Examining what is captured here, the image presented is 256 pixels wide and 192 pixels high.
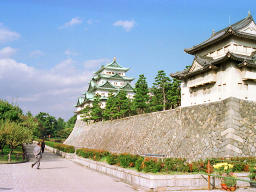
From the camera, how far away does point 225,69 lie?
19266 millimetres

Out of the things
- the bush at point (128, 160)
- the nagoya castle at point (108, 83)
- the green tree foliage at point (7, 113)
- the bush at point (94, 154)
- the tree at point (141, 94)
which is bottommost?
the bush at point (94, 154)

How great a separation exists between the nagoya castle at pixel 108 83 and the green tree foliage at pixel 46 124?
795 inches

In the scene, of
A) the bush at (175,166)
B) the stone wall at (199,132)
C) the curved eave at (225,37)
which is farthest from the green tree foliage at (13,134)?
the curved eave at (225,37)

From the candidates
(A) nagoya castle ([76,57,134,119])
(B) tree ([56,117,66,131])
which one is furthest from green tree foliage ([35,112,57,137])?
(A) nagoya castle ([76,57,134,119])

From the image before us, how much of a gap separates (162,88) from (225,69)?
13.5m

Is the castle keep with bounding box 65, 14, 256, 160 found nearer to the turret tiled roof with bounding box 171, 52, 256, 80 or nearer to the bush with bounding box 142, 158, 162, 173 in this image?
the turret tiled roof with bounding box 171, 52, 256, 80

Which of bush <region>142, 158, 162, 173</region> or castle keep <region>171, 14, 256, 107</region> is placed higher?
castle keep <region>171, 14, 256, 107</region>

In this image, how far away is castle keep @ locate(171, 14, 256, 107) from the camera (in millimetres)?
18766

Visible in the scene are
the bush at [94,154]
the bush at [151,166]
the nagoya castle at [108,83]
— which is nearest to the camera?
the bush at [151,166]

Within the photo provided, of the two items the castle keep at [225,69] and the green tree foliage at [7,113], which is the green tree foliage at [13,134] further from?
the castle keep at [225,69]

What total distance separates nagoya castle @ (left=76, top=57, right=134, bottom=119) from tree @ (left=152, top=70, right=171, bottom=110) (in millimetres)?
22400

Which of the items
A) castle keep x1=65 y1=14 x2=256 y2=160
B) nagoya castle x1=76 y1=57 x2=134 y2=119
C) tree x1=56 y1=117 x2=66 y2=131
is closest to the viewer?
castle keep x1=65 y1=14 x2=256 y2=160

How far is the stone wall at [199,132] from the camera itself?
51.9ft

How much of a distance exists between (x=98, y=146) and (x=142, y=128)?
38.6 ft
